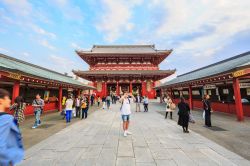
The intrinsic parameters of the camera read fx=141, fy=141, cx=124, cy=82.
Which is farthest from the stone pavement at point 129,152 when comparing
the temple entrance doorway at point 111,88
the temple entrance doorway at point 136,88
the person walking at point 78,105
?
the temple entrance doorway at point 111,88

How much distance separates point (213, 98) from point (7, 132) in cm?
1442

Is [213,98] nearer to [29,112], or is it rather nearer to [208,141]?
[208,141]

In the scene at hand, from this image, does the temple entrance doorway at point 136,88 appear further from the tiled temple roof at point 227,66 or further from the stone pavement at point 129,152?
the stone pavement at point 129,152

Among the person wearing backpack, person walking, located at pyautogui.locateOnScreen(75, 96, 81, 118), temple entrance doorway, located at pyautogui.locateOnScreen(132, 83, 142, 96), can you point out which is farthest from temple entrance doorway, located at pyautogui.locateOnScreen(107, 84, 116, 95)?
the person wearing backpack

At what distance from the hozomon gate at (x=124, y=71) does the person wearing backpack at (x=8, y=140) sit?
22300 millimetres

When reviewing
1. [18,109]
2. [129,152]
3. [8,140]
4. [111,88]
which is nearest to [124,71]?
[111,88]

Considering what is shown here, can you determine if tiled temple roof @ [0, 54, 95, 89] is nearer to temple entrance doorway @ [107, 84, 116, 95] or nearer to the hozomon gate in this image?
the hozomon gate

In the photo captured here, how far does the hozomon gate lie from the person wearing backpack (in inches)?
878

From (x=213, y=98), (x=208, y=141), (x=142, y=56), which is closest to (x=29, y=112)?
(x=208, y=141)

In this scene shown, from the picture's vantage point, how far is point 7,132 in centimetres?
148

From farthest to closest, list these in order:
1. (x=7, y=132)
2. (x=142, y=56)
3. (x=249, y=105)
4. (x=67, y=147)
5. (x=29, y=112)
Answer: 1. (x=142, y=56)
2. (x=29, y=112)
3. (x=249, y=105)
4. (x=67, y=147)
5. (x=7, y=132)

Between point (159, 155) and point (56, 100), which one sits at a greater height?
point (56, 100)

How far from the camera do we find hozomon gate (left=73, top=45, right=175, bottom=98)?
24.5 meters

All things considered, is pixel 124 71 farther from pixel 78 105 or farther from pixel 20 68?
pixel 20 68
